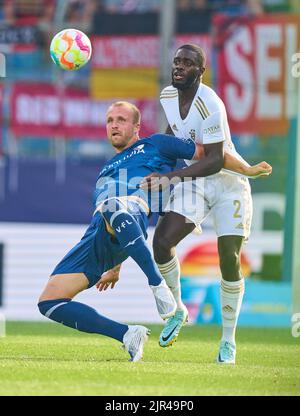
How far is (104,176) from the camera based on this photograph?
8.50 metres

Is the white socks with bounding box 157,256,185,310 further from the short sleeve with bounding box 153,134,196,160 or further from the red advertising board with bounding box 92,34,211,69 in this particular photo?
the red advertising board with bounding box 92,34,211,69

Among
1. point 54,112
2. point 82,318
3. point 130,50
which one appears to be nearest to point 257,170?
point 82,318

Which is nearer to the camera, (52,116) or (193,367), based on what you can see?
(193,367)

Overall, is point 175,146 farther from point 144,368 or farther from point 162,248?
point 144,368

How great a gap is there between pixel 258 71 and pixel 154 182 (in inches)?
355

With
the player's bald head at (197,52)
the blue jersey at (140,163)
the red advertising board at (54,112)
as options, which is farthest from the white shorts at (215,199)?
the red advertising board at (54,112)

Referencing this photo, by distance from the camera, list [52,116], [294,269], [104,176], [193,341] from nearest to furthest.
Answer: [104,176], [193,341], [294,269], [52,116]

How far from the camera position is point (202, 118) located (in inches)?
340

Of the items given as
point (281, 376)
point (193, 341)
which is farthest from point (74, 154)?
point (281, 376)

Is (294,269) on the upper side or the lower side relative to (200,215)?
lower

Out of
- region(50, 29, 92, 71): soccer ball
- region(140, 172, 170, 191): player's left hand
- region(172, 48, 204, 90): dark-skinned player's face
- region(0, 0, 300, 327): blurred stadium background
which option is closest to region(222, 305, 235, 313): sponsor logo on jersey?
Result: region(140, 172, 170, 191): player's left hand

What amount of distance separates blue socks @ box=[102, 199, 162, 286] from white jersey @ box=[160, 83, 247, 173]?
3.23 feet

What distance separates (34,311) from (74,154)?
3729 mm

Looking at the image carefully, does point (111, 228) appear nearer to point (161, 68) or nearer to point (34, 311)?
point (34, 311)
